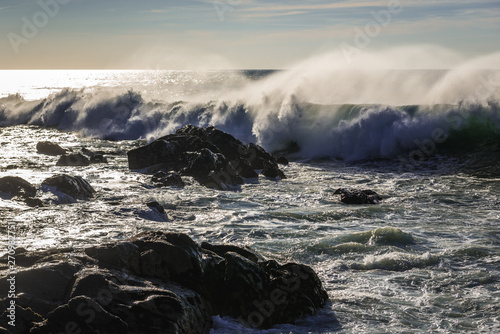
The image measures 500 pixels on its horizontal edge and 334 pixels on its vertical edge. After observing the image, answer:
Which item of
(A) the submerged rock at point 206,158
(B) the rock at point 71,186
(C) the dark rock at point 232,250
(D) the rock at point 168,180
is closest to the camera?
(C) the dark rock at point 232,250

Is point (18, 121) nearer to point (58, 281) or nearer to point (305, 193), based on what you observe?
point (305, 193)

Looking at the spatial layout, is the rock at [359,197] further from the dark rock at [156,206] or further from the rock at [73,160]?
the rock at [73,160]

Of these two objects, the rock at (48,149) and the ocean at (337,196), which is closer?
the ocean at (337,196)

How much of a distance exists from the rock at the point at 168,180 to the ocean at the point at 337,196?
662 millimetres

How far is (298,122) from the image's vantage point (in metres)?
32.7

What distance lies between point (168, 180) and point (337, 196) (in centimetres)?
656

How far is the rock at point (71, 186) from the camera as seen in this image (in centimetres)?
1672

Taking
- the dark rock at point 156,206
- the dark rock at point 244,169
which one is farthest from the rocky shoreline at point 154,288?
the dark rock at point 244,169

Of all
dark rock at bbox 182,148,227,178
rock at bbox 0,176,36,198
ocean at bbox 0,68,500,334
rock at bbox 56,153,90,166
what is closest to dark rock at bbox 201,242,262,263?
ocean at bbox 0,68,500,334

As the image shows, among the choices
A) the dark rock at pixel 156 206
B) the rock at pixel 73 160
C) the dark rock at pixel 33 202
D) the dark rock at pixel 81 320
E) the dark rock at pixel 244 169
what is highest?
the rock at pixel 73 160

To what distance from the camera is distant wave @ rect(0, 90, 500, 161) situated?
27.8 meters

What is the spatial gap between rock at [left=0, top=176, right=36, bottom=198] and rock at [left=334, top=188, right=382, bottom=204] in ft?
33.0

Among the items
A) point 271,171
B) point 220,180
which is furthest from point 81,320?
point 271,171

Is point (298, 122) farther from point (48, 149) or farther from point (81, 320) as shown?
point (81, 320)
